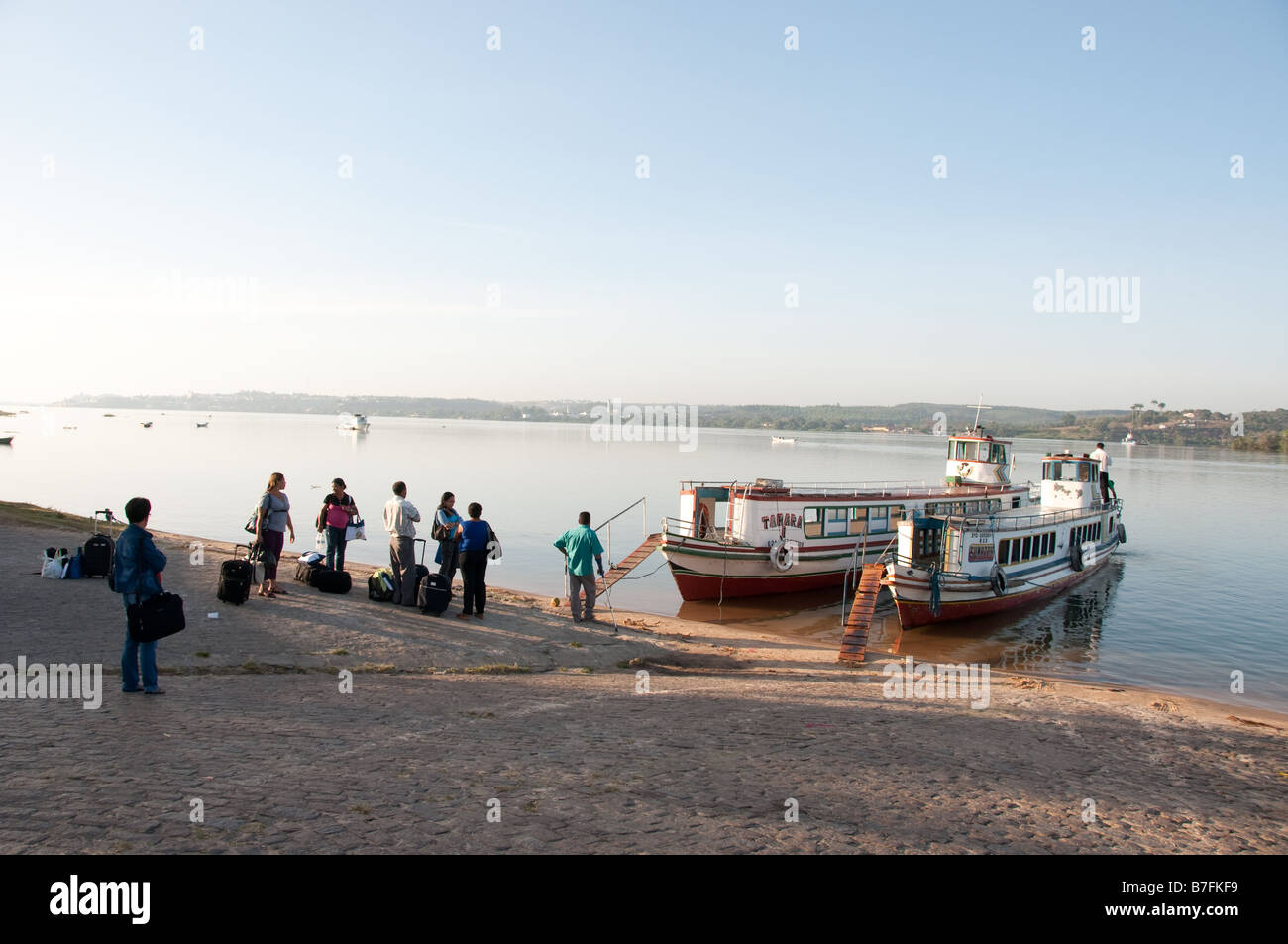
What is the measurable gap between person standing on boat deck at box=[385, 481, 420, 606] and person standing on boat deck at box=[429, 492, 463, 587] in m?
0.47

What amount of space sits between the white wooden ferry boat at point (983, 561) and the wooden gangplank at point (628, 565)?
25.1ft

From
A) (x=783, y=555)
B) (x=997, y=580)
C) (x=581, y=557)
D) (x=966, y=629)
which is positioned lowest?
(x=966, y=629)

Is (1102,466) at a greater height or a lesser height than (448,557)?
greater

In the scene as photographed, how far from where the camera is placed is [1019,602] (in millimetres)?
27562

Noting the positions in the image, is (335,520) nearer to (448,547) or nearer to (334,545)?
(334,545)

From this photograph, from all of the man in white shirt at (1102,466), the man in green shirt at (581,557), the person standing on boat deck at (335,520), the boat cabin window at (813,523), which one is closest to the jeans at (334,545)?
the person standing on boat deck at (335,520)

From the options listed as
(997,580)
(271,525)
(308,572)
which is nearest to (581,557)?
(308,572)

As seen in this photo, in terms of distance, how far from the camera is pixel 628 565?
2369 cm

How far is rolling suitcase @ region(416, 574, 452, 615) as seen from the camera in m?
15.5

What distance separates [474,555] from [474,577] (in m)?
0.57

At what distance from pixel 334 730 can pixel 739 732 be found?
4843 millimetres

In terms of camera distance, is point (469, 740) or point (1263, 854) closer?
point (1263, 854)
